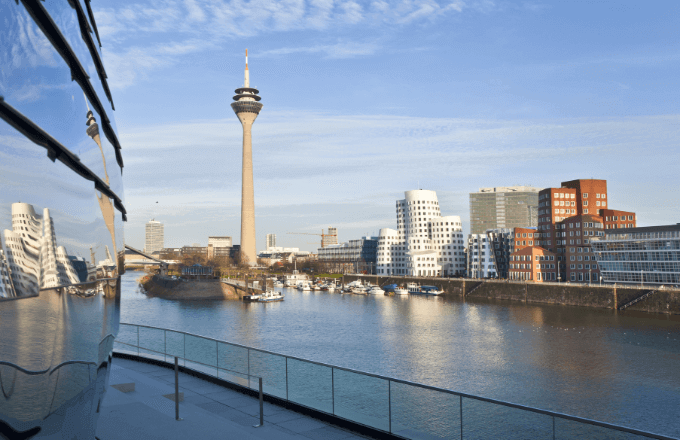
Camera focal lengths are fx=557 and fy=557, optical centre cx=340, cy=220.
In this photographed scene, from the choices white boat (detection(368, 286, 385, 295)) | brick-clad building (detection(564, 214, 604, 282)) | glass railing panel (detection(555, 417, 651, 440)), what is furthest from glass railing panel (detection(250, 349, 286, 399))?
white boat (detection(368, 286, 385, 295))

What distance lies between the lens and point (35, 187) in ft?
7.23

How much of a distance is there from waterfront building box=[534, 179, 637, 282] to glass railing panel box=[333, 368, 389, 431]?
84421mm

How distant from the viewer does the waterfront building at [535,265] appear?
90.1 metres

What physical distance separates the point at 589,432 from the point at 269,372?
7059 mm

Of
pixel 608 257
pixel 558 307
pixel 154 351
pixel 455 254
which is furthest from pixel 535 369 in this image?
pixel 455 254

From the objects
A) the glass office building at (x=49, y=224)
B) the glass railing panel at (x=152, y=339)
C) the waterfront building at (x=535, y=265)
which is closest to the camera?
the glass office building at (x=49, y=224)

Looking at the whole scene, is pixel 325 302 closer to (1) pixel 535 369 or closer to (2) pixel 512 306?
(2) pixel 512 306

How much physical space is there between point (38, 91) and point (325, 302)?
276 feet

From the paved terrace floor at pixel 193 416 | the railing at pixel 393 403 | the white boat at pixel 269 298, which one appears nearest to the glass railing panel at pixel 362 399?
the railing at pixel 393 403

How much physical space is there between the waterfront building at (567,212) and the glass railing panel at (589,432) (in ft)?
283

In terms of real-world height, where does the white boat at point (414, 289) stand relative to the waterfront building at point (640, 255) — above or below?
below

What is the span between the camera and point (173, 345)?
1620cm

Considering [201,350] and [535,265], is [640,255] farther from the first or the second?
[201,350]

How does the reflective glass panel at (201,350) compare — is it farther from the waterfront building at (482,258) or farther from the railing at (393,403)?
the waterfront building at (482,258)
